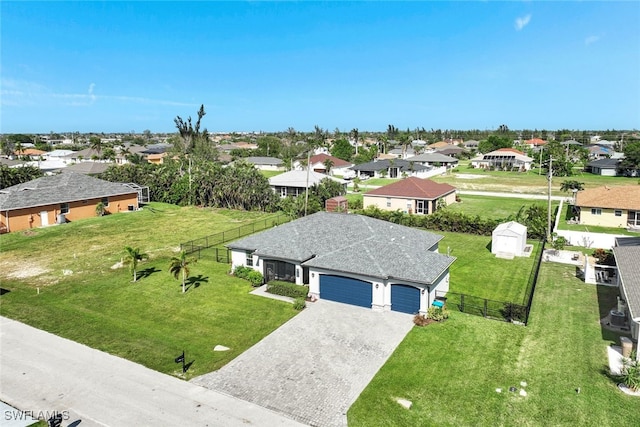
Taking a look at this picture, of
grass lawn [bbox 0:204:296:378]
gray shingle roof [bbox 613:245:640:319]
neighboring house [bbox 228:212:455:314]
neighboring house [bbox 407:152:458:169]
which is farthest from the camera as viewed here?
neighboring house [bbox 407:152:458:169]

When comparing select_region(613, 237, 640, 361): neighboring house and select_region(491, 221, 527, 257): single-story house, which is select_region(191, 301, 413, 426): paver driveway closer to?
select_region(613, 237, 640, 361): neighboring house

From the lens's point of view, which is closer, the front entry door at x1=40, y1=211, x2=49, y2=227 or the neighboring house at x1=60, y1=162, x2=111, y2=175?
the front entry door at x1=40, y1=211, x2=49, y2=227

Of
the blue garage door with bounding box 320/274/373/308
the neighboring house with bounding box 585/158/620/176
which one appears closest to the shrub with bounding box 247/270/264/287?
the blue garage door with bounding box 320/274/373/308

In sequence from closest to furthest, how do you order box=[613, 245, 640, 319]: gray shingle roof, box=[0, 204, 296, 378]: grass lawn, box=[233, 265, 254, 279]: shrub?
box=[613, 245, 640, 319]: gray shingle roof < box=[0, 204, 296, 378]: grass lawn < box=[233, 265, 254, 279]: shrub

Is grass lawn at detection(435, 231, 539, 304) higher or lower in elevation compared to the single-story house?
lower

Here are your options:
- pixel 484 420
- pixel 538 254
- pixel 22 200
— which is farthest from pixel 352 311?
pixel 22 200

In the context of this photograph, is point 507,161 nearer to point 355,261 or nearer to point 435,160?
point 435,160

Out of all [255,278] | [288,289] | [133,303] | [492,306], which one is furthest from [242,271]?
[492,306]
